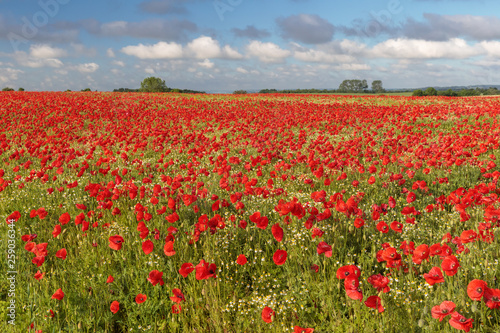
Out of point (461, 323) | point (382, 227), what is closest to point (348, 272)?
point (461, 323)

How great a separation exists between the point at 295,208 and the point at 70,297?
259 centimetres

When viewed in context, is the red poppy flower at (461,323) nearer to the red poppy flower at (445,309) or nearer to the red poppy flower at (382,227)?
the red poppy flower at (445,309)

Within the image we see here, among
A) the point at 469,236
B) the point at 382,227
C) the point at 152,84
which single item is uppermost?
the point at 152,84

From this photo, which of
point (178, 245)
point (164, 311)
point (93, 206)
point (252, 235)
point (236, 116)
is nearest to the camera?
point (164, 311)

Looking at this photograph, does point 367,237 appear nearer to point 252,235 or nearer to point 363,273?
point 363,273

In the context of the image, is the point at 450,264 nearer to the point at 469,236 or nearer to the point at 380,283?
the point at 380,283

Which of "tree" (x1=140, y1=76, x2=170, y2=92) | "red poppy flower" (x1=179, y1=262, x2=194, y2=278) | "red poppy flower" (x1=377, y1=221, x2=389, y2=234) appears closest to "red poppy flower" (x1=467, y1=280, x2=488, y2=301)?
"red poppy flower" (x1=377, y1=221, x2=389, y2=234)

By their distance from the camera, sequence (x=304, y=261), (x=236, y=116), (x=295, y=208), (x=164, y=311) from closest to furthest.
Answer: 1. (x=164, y=311)
2. (x=295, y=208)
3. (x=304, y=261)
4. (x=236, y=116)

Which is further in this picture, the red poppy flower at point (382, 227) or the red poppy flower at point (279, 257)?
the red poppy flower at point (382, 227)

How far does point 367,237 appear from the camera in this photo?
175 inches

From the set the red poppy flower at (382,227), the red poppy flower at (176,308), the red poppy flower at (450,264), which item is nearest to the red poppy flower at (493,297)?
the red poppy flower at (450,264)

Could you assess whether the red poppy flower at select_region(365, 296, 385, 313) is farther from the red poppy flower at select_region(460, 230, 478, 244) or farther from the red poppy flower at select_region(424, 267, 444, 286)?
the red poppy flower at select_region(460, 230, 478, 244)

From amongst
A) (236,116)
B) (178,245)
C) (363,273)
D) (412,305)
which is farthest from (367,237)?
(236,116)

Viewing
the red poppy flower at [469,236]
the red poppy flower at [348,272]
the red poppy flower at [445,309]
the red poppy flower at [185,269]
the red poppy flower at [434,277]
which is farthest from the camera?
the red poppy flower at [469,236]
